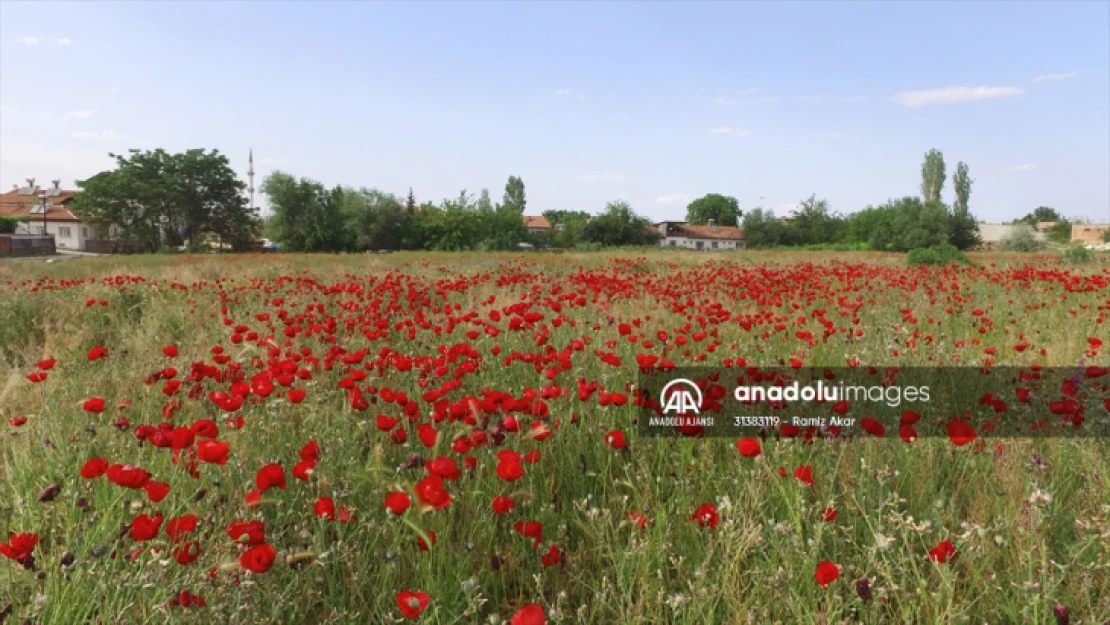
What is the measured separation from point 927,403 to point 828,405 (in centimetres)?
68

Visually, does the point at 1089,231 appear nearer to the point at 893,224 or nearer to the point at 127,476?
the point at 893,224

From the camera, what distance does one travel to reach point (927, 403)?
329cm

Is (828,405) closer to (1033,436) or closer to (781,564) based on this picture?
(1033,436)

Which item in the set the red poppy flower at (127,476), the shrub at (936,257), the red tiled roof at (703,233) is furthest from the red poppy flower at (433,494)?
the red tiled roof at (703,233)

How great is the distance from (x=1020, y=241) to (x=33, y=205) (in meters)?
104

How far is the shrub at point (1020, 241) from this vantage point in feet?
160

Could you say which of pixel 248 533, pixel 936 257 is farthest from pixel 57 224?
pixel 248 533

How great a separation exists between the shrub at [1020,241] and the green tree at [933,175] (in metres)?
22.3

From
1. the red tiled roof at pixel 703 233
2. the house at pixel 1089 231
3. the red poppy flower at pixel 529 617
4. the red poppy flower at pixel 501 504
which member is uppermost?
the red tiled roof at pixel 703 233

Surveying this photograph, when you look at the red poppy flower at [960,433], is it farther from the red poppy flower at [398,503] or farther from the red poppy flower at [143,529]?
the red poppy flower at [143,529]

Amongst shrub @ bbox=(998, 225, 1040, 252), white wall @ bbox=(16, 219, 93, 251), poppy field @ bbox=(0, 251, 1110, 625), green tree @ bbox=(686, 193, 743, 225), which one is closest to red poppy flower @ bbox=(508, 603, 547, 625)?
poppy field @ bbox=(0, 251, 1110, 625)

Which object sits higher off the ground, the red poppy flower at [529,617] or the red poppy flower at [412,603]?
the red poppy flower at [529,617]

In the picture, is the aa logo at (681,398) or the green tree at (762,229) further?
the green tree at (762,229)

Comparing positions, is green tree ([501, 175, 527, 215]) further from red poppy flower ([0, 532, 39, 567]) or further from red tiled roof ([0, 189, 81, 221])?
red poppy flower ([0, 532, 39, 567])
